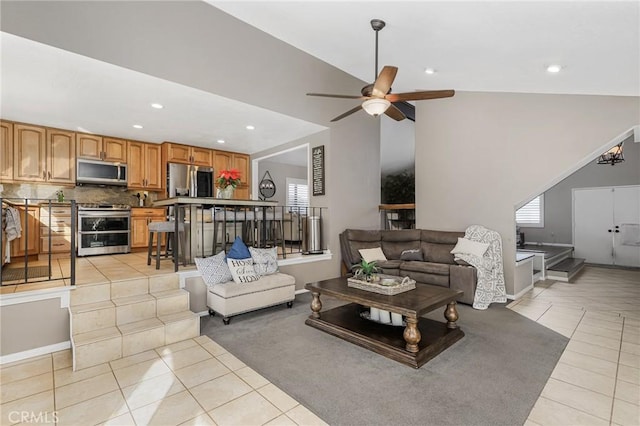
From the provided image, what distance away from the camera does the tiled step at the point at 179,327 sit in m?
3.07

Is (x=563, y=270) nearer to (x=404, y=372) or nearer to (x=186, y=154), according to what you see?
A: (x=404, y=372)

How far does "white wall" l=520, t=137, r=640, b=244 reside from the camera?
7.58m

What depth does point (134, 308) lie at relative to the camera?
3.17 meters

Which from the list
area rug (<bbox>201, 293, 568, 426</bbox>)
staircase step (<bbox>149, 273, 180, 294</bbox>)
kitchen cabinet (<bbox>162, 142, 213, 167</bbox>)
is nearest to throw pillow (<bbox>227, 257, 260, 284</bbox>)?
area rug (<bbox>201, 293, 568, 426</bbox>)

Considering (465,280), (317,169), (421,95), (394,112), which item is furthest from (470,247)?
(317,169)

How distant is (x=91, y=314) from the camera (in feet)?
9.58

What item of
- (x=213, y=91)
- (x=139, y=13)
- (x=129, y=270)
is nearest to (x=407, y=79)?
(x=213, y=91)

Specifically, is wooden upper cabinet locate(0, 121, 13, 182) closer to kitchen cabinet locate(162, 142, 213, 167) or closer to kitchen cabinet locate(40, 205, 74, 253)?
kitchen cabinet locate(40, 205, 74, 253)

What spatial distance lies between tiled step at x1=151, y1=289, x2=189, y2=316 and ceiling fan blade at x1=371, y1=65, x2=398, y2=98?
3073 mm

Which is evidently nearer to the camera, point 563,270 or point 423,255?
point 423,255

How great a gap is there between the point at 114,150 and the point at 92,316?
12.6ft

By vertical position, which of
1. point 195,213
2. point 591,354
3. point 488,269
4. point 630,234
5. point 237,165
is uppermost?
point 237,165

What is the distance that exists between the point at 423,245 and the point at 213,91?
4132mm

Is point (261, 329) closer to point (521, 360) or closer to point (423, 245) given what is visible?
point (521, 360)
